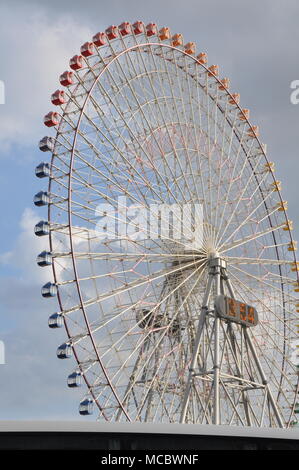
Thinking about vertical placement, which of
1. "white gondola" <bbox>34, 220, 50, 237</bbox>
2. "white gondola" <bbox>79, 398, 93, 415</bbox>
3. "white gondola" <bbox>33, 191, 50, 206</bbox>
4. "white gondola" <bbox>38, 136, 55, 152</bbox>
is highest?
"white gondola" <bbox>38, 136, 55, 152</bbox>

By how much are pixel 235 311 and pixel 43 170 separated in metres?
9.96

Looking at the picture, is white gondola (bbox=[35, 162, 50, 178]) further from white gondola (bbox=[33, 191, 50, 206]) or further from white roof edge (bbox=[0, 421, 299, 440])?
white roof edge (bbox=[0, 421, 299, 440])

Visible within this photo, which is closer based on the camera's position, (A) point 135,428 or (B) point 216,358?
(A) point 135,428

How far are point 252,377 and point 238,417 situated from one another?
266 centimetres

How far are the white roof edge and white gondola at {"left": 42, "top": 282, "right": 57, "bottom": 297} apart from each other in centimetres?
1738

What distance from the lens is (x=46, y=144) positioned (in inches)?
1184

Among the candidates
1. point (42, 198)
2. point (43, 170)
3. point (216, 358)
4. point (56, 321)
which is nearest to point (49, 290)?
point (56, 321)

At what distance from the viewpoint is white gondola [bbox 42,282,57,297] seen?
93.4 ft

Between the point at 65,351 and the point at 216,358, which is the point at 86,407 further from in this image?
the point at 216,358

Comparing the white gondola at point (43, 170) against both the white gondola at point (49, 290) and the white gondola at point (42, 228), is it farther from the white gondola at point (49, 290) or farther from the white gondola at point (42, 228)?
the white gondola at point (49, 290)

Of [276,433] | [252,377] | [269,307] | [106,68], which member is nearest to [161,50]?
[106,68]

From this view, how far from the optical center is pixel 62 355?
28.0 meters

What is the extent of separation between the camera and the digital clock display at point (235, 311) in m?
31.2

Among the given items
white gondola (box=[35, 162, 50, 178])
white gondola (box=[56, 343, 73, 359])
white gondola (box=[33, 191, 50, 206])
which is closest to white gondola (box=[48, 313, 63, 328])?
white gondola (box=[56, 343, 73, 359])
